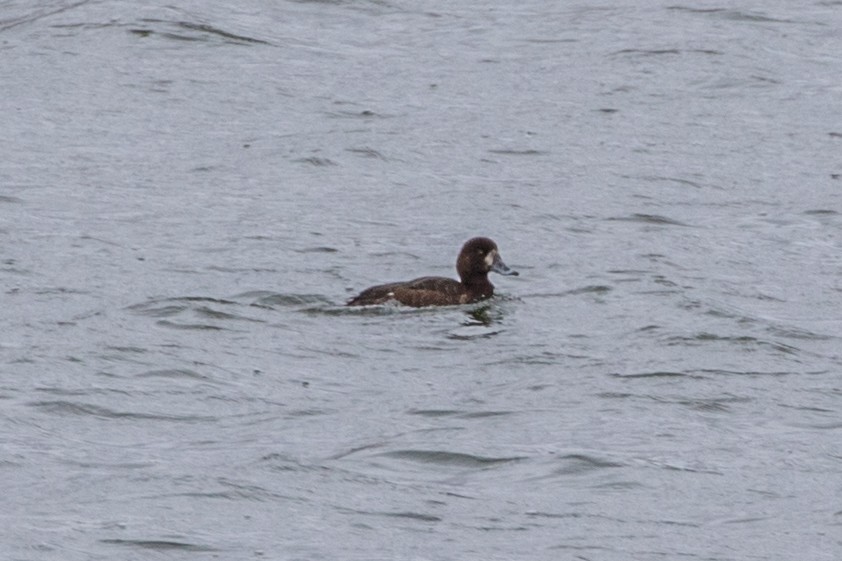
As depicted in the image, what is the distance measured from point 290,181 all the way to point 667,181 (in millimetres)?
3102

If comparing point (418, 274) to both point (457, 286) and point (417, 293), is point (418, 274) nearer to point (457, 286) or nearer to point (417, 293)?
point (457, 286)

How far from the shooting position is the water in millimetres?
9039

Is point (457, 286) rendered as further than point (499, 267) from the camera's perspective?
No

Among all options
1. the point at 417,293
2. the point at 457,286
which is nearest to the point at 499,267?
the point at 457,286

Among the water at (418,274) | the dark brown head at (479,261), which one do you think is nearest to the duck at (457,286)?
the dark brown head at (479,261)

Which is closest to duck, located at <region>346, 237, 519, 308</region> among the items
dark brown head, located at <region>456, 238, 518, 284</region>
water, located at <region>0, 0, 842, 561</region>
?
dark brown head, located at <region>456, 238, 518, 284</region>

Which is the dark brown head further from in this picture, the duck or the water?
the water

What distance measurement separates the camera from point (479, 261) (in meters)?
13.6

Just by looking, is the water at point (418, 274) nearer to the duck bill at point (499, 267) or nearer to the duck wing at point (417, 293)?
the duck wing at point (417, 293)

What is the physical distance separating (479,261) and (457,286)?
30 cm

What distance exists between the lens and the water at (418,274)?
904cm

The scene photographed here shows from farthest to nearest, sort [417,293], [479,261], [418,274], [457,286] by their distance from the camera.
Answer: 1. [418,274]
2. [479,261]
3. [457,286]
4. [417,293]

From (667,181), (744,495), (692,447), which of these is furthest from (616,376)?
(667,181)

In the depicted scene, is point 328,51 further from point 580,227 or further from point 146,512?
point 146,512
